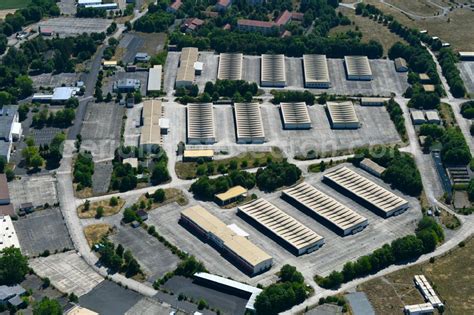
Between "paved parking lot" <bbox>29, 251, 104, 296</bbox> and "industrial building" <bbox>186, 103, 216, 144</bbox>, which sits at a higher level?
"industrial building" <bbox>186, 103, 216, 144</bbox>

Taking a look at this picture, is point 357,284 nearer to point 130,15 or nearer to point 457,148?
point 457,148

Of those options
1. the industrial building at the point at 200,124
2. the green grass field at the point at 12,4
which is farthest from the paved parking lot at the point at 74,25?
the industrial building at the point at 200,124

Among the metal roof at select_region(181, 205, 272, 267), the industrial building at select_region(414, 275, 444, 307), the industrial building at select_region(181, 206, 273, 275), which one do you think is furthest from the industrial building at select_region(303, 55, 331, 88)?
the industrial building at select_region(414, 275, 444, 307)

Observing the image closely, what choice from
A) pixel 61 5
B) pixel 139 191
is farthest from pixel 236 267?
pixel 61 5

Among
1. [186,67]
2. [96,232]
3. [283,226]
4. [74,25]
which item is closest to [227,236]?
[283,226]

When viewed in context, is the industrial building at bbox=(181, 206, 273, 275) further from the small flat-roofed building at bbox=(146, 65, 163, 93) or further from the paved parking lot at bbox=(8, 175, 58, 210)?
the small flat-roofed building at bbox=(146, 65, 163, 93)

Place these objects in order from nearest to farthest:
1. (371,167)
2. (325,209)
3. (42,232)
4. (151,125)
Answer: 1. (42,232)
2. (325,209)
3. (371,167)
4. (151,125)

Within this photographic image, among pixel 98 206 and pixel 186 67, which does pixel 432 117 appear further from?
pixel 98 206
